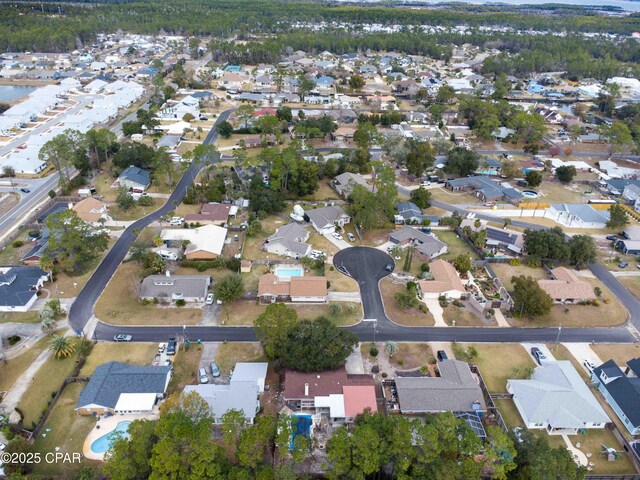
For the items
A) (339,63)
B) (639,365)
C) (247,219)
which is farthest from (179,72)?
(639,365)

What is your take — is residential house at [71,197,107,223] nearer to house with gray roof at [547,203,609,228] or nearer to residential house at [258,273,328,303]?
residential house at [258,273,328,303]

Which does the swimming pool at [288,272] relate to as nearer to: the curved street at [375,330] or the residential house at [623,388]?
the curved street at [375,330]

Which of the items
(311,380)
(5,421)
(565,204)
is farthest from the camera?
(565,204)

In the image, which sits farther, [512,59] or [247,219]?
[512,59]

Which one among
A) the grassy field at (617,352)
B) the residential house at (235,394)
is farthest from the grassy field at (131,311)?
the grassy field at (617,352)

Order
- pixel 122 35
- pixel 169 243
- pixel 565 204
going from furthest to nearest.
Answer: pixel 122 35 → pixel 565 204 → pixel 169 243

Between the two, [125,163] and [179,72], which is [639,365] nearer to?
[125,163]
